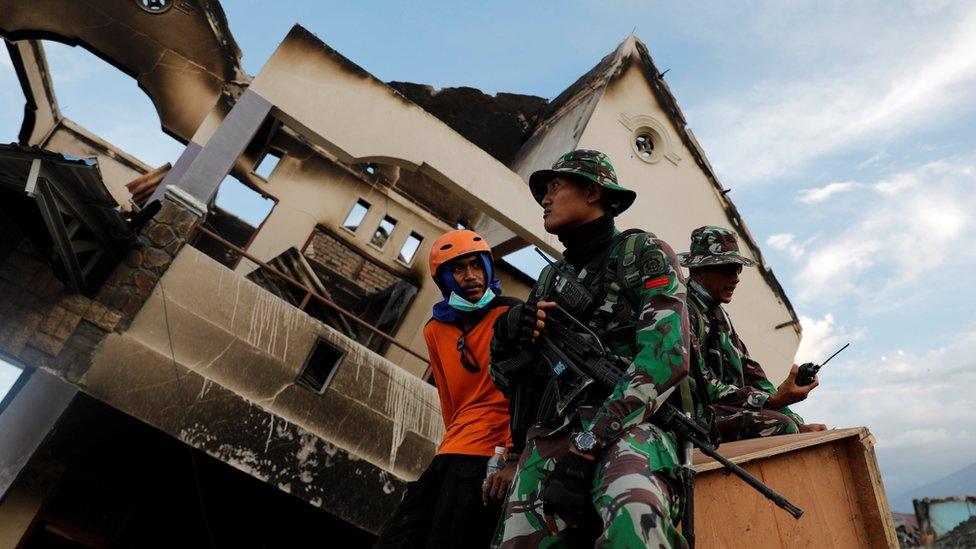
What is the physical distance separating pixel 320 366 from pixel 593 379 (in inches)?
223

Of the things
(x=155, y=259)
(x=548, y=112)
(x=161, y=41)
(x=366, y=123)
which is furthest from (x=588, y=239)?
(x=548, y=112)

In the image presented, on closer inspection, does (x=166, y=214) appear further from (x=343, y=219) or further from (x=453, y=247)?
(x=343, y=219)

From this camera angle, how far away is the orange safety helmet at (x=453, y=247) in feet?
10.8

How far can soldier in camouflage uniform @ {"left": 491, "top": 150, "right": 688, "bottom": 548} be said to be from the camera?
1.79 m

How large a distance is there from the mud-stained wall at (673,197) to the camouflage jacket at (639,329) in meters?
7.95

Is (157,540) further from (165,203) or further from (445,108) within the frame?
(445,108)

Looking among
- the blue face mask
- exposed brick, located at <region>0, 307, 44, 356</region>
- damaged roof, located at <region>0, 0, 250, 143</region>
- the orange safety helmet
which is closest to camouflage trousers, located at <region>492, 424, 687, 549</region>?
the blue face mask

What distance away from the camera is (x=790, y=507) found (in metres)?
1.99

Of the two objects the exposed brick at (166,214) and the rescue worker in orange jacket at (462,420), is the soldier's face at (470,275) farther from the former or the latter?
the exposed brick at (166,214)

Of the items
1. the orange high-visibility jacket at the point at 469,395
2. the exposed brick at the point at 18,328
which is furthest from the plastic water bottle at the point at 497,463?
the exposed brick at the point at 18,328

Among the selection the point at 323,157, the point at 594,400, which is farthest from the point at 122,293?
the point at 323,157

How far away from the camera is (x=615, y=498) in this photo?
1753mm

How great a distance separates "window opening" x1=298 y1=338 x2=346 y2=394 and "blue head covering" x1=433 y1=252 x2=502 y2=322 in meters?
3.74

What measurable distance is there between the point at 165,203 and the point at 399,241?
21.9ft
